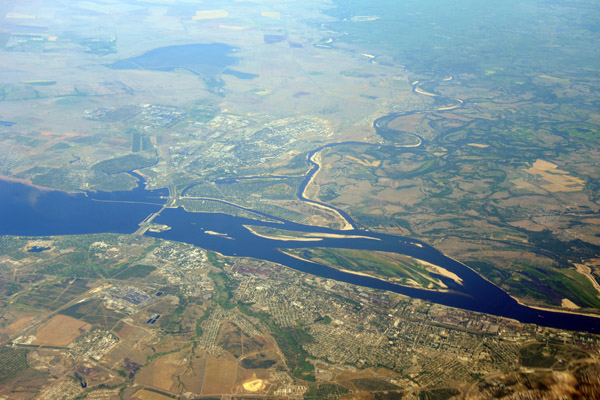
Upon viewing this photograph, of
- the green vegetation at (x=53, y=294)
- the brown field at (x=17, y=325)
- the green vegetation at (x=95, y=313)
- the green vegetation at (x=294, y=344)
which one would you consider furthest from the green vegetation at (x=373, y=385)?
the brown field at (x=17, y=325)

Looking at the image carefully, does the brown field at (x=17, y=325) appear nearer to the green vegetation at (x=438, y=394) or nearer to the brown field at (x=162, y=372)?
the brown field at (x=162, y=372)

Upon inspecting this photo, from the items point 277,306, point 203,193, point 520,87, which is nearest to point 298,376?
point 277,306

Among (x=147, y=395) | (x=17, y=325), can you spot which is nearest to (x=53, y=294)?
(x=17, y=325)

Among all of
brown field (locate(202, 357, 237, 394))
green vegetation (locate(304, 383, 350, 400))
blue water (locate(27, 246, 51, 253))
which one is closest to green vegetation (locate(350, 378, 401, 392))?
green vegetation (locate(304, 383, 350, 400))

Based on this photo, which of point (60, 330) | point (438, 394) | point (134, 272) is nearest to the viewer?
point (438, 394)

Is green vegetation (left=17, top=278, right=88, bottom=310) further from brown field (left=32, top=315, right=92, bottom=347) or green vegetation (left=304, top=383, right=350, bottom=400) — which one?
green vegetation (left=304, top=383, right=350, bottom=400)

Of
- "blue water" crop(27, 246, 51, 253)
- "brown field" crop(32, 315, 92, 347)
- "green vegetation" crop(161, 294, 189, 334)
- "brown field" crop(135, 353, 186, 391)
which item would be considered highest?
"brown field" crop(32, 315, 92, 347)

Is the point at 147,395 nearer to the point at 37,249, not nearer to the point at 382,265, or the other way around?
the point at 382,265
